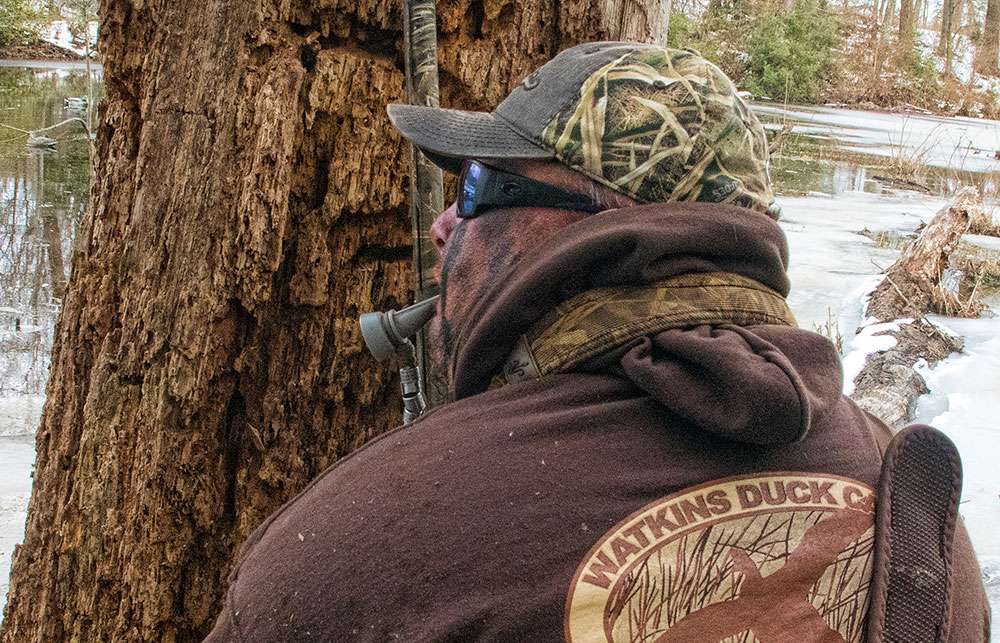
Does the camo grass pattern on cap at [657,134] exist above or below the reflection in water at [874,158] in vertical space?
above

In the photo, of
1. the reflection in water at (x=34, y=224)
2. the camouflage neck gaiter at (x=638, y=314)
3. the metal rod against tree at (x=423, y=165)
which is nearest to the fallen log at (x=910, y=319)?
the metal rod against tree at (x=423, y=165)

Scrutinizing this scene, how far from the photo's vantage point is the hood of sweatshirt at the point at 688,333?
1107mm

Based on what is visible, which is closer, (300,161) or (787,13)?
(300,161)

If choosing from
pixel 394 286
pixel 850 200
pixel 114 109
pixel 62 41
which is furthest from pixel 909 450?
pixel 62 41

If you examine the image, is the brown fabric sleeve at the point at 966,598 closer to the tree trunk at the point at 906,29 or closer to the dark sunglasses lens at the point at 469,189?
the dark sunglasses lens at the point at 469,189

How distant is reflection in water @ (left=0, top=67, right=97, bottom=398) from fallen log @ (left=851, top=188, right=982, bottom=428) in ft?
15.7

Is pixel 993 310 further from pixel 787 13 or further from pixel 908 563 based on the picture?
pixel 787 13

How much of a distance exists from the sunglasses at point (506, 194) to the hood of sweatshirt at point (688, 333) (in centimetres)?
6

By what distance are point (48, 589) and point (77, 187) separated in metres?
11.1

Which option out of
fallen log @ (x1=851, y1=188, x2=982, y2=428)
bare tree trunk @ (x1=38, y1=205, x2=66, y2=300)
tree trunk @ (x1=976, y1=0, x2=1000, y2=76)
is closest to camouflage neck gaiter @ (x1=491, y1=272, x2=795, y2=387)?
fallen log @ (x1=851, y1=188, x2=982, y2=428)

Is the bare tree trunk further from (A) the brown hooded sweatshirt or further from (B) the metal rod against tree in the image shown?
(A) the brown hooded sweatshirt

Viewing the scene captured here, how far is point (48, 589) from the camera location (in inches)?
82.2

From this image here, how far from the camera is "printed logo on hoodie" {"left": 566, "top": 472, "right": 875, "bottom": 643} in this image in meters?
1.13

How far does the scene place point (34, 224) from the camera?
10.2m
